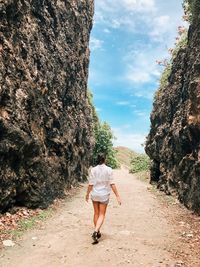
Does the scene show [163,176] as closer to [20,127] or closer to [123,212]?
[123,212]

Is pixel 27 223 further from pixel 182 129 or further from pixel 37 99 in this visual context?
pixel 182 129

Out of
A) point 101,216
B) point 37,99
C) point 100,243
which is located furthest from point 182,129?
point 100,243

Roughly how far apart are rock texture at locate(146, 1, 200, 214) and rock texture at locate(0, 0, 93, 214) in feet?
20.3

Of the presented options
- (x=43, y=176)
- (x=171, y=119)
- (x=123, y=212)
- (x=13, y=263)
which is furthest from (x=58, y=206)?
(x=171, y=119)

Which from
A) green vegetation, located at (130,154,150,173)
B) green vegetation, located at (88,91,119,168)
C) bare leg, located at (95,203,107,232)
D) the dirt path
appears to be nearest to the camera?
the dirt path

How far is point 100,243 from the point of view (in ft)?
37.3

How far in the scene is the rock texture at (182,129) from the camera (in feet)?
58.1

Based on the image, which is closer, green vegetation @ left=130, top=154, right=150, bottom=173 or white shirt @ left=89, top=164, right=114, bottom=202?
white shirt @ left=89, top=164, right=114, bottom=202

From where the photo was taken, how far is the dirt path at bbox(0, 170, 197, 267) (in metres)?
10.1

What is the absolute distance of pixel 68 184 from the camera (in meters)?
24.1

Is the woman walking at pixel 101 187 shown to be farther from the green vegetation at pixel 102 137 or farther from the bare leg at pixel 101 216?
the green vegetation at pixel 102 137

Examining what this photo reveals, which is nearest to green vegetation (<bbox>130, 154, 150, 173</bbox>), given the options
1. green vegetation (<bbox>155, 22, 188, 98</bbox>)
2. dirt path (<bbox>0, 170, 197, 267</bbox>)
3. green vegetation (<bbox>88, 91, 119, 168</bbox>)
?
green vegetation (<bbox>88, 91, 119, 168</bbox>)

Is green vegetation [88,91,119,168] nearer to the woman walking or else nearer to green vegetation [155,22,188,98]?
green vegetation [155,22,188,98]

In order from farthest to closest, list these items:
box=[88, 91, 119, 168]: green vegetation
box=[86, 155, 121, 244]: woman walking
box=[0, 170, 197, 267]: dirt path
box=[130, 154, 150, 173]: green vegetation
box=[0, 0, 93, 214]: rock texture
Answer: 1. box=[88, 91, 119, 168]: green vegetation
2. box=[130, 154, 150, 173]: green vegetation
3. box=[0, 0, 93, 214]: rock texture
4. box=[86, 155, 121, 244]: woman walking
5. box=[0, 170, 197, 267]: dirt path
